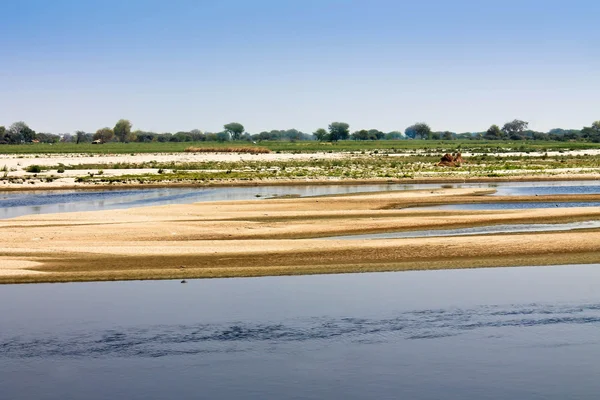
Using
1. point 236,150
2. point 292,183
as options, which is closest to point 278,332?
point 292,183

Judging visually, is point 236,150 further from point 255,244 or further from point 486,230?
point 255,244

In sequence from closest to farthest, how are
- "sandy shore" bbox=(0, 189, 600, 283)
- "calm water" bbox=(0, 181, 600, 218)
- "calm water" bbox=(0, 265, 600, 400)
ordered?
"calm water" bbox=(0, 265, 600, 400), "sandy shore" bbox=(0, 189, 600, 283), "calm water" bbox=(0, 181, 600, 218)

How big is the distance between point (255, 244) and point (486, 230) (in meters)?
10.9

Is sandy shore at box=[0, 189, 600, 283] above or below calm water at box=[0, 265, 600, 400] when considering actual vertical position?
above

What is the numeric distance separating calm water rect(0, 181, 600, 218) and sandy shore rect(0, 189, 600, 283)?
30.3 ft

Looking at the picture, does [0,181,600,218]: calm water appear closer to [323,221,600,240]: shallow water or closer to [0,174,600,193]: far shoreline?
[0,174,600,193]: far shoreline

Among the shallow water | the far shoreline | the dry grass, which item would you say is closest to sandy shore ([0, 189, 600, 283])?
the shallow water

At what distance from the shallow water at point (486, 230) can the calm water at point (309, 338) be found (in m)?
8.68

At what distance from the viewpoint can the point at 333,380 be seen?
58.5 feet

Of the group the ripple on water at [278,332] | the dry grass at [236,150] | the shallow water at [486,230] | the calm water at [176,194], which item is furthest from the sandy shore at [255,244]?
the dry grass at [236,150]

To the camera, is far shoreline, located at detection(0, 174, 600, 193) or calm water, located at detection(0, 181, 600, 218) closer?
calm water, located at detection(0, 181, 600, 218)

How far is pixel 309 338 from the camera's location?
2083 centimetres

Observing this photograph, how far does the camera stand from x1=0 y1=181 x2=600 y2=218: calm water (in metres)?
54.7

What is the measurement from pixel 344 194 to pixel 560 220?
20665 millimetres
